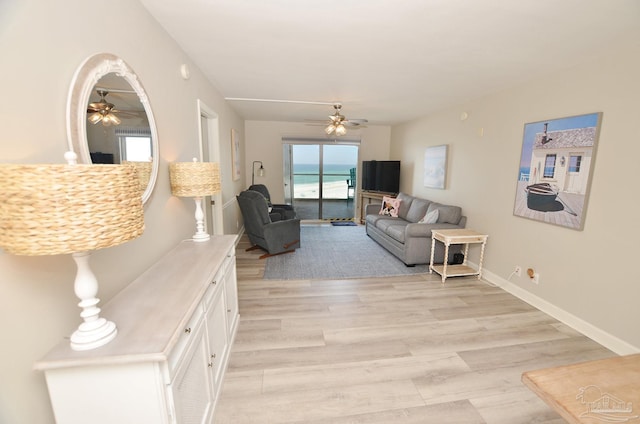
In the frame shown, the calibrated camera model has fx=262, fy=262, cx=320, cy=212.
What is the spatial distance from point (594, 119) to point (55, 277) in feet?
12.5

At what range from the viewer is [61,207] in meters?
0.72

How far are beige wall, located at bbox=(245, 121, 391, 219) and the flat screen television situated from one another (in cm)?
72

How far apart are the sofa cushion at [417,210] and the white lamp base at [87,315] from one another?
449cm

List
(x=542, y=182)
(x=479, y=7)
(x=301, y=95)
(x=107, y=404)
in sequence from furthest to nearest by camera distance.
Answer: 1. (x=301, y=95)
2. (x=542, y=182)
3. (x=479, y=7)
4. (x=107, y=404)

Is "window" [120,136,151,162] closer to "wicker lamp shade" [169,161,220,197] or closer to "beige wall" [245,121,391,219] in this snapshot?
"wicker lamp shade" [169,161,220,197]

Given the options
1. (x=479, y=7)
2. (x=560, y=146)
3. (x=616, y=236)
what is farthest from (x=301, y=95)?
(x=616, y=236)

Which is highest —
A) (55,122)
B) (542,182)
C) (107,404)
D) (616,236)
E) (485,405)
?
(55,122)

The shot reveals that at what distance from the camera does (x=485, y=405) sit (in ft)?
5.48

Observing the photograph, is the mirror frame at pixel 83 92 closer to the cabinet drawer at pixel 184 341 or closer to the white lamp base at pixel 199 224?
the cabinet drawer at pixel 184 341

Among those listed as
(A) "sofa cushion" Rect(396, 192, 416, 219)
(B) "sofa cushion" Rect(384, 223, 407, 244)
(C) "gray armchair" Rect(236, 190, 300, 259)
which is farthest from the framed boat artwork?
(C) "gray armchair" Rect(236, 190, 300, 259)

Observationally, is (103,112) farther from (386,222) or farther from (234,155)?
(386,222)

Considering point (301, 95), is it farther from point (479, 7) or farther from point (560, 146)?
point (560, 146)

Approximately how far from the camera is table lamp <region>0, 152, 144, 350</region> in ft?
2.29

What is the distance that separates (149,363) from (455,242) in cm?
338
